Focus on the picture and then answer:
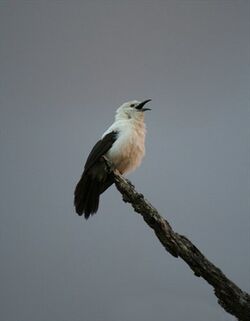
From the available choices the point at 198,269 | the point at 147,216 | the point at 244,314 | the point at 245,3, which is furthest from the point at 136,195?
the point at 245,3

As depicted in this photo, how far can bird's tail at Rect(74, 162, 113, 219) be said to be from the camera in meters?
3.42

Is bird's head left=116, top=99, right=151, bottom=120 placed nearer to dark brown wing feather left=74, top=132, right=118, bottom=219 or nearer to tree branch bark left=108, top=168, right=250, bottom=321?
dark brown wing feather left=74, top=132, right=118, bottom=219

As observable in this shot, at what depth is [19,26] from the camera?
161 inches

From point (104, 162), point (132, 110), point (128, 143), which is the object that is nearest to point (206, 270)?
point (104, 162)

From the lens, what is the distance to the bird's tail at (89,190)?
11.2 feet

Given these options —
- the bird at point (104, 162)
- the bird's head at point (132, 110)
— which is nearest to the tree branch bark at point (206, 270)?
the bird at point (104, 162)

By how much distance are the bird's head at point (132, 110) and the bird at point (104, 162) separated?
0.18 metres

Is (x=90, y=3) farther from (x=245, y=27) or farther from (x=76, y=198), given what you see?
(x=76, y=198)

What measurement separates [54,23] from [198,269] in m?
2.87

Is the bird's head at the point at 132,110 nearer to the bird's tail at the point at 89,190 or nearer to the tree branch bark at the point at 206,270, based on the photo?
the bird's tail at the point at 89,190

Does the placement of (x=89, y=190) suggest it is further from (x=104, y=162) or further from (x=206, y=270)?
(x=206, y=270)

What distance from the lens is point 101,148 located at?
137 inches

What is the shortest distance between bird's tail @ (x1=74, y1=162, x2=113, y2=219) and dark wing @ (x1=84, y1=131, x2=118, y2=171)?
0.19 ft

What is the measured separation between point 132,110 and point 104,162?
A: 683 mm
